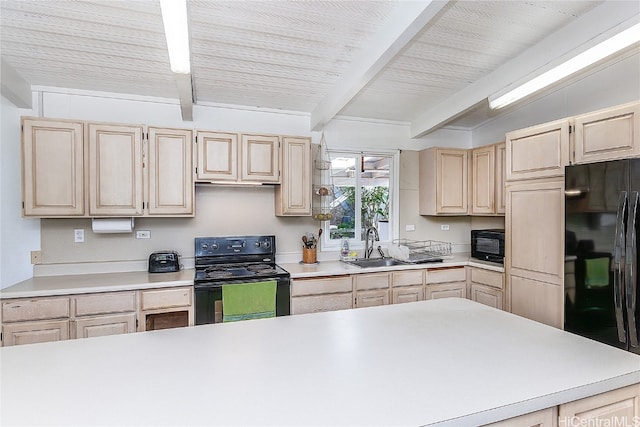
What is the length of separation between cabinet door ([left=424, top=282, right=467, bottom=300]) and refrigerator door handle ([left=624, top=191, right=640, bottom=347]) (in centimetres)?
166

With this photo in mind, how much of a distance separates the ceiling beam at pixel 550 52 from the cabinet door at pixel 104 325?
343 centimetres

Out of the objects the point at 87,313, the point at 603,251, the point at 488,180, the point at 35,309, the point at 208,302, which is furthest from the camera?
the point at 488,180

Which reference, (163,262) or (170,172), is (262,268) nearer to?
(163,262)

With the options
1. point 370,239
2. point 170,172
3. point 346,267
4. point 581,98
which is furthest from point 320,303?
point 581,98

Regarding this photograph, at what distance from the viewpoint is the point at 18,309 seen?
2.32 m

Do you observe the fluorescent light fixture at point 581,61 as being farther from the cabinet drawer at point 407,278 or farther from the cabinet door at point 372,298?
the cabinet door at point 372,298

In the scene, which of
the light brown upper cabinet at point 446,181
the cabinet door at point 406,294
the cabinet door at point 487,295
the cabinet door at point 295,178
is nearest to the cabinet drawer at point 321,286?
the cabinet door at point 406,294

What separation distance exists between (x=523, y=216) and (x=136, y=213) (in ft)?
10.7

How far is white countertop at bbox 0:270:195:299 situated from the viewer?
7.77 feet

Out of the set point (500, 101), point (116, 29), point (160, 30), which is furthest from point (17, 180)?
point (500, 101)

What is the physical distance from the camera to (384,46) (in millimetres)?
2168

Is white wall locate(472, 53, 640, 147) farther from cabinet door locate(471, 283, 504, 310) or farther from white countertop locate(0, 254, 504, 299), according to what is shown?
cabinet door locate(471, 283, 504, 310)

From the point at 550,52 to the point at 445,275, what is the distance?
2.16m

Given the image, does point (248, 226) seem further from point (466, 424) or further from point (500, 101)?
point (466, 424)
